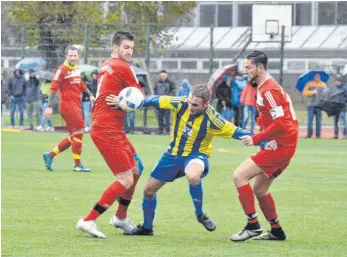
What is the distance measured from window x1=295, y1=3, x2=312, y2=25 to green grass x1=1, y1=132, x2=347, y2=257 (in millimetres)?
20355

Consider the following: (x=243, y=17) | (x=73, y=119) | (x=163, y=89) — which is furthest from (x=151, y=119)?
(x=73, y=119)

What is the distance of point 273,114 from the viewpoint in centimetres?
1025

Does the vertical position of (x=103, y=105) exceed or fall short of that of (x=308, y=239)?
it exceeds it

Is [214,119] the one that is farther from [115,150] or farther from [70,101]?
[70,101]

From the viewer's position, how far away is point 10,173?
17.3 meters

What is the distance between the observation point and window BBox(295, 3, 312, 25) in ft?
135

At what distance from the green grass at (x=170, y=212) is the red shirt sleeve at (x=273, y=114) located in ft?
3.38

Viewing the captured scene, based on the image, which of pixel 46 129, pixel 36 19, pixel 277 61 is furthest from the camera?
pixel 36 19

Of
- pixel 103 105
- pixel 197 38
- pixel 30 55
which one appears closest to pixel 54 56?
pixel 30 55

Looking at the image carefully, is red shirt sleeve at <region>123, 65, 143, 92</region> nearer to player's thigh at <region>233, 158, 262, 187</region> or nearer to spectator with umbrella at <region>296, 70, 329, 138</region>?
player's thigh at <region>233, 158, 262, 187</region>

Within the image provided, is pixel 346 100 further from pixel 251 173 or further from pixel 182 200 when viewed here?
pixel 251 173

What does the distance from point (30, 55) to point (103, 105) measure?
2568cm

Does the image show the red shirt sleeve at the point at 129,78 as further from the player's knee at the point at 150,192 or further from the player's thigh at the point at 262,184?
the player's thigh at the point at 262,184

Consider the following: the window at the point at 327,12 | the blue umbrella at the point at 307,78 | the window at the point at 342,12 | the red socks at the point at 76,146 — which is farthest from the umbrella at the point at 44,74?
the red socks at the point at 76,146
